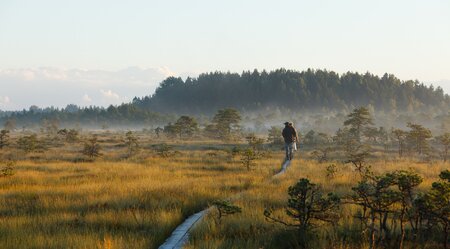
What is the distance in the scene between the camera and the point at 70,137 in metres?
41.6

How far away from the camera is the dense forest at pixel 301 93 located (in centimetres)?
14100

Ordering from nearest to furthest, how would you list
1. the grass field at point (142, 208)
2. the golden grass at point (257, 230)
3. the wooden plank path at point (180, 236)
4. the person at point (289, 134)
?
1. the golden grass at point (257, 230)
2. the grass field at point (142, 208)
3. the wooden plank path at point (180, 236)
4. the person at point (289, 134)

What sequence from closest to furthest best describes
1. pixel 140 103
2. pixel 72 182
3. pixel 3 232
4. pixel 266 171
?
pixel 3 232, pixel 72 182, pixel 266 171, pixel 140 103

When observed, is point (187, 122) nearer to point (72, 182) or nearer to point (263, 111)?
point (72, 182)

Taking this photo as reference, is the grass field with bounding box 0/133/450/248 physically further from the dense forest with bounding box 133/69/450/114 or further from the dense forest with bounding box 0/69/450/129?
the dense forest with bounding box 133/69/450/114

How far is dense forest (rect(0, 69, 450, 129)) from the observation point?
130 m

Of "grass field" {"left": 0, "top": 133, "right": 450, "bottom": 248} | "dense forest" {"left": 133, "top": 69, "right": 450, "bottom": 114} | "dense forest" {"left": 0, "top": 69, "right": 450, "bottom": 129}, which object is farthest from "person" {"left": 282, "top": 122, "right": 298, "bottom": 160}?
"dense forest" {"left": 133, "top": 69, "right": 450, "bottom": 114}

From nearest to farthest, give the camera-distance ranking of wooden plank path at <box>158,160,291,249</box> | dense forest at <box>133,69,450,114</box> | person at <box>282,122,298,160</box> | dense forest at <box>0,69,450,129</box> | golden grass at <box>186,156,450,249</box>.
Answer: golden grass at <box>186,156,450,249</box>, wooden plank path at <box>158,160,291,249</box>, person at <box>282,122,298,160</box>, dense forest at <box>0,69,450,129</box>, dense forest at <box>133,69,450,114</box>

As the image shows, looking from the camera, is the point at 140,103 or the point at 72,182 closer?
the point at 72,182

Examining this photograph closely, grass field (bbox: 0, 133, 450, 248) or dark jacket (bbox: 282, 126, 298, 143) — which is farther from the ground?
dark jacket (bbox: 282, 126, 298, 143)

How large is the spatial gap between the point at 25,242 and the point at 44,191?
5773mm

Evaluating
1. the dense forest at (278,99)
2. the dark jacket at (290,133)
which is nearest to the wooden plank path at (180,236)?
the dark jacket at (290,133)

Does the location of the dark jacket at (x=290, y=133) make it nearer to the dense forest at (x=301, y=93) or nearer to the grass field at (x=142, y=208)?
the grass field at (x=142, y=208)

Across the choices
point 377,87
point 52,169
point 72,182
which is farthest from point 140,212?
point 377,87
